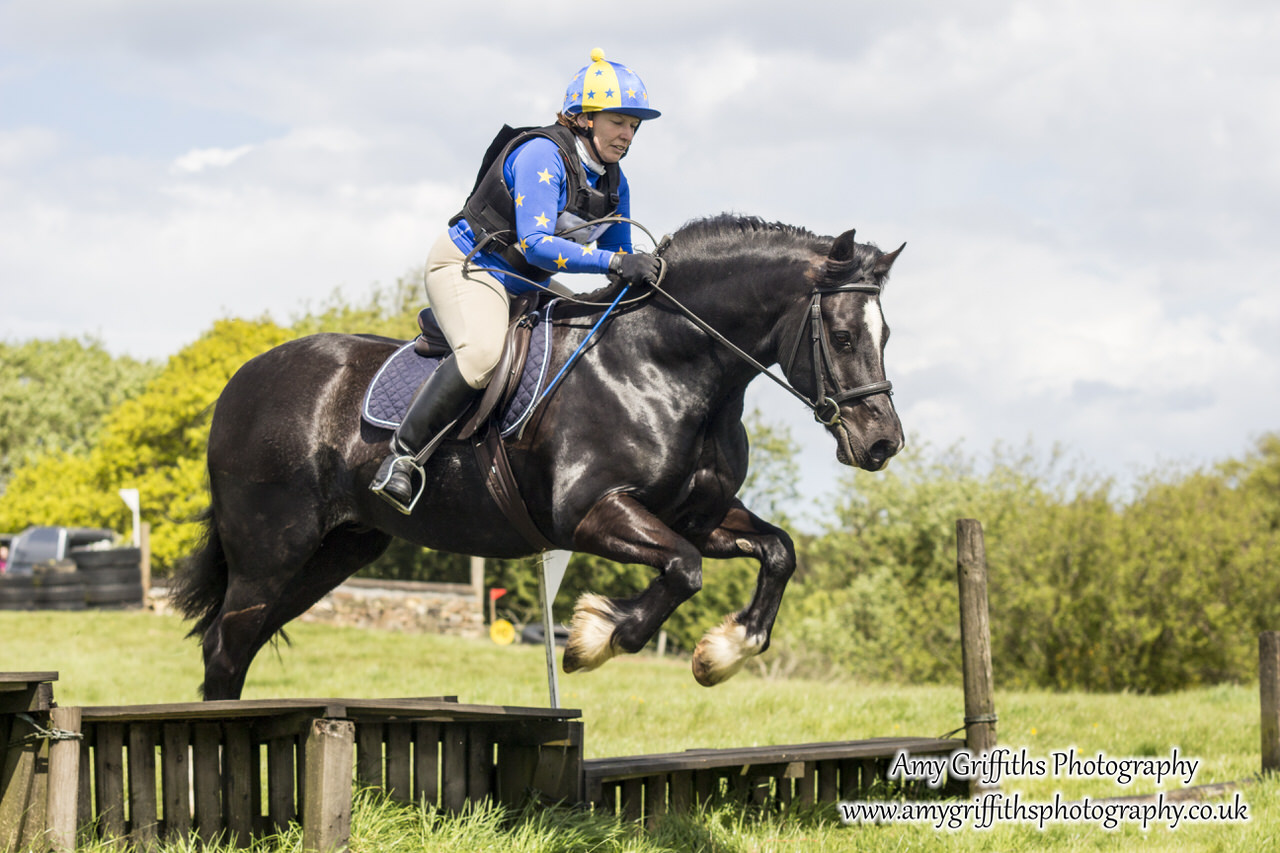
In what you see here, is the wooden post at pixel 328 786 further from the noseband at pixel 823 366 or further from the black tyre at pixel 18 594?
the black tyre at pixel 18 594

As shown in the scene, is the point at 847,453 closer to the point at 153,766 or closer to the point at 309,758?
the point at 309,758

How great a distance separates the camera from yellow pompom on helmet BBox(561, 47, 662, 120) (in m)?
4.64

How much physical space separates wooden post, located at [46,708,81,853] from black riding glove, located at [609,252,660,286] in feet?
8.56

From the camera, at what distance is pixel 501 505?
4.79m

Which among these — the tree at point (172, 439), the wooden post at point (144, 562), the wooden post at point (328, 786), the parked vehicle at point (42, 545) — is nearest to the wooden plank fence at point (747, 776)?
the wooden post at point (328, 786)

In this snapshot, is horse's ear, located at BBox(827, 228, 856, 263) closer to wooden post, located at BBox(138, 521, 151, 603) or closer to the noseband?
the noseband

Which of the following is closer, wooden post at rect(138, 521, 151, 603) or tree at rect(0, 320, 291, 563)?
wooden post at rect(138, 521, 151, 603)

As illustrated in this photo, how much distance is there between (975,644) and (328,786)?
4105 millimetres

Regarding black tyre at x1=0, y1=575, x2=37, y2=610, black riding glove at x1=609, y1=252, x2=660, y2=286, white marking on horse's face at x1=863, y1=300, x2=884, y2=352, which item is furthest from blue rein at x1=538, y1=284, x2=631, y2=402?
black tyre at x1=0, y1=575, x2=37, y2=610

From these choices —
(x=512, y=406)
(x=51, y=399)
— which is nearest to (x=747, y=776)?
(x=512, y=406)

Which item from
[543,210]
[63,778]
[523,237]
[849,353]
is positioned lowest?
[63,778]

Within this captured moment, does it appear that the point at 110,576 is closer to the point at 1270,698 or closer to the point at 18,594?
the point at 18,594

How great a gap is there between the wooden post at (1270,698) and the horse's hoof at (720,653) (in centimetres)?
521

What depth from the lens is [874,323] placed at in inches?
174
